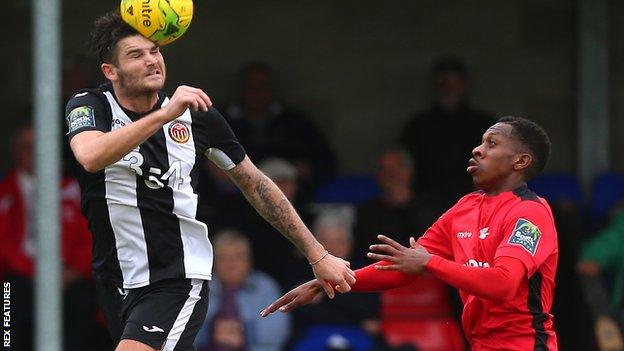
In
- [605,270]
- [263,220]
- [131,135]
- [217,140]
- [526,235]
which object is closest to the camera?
[131,135]

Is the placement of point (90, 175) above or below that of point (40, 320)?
above

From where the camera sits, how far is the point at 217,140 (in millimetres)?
5609

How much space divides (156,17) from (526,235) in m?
1.58

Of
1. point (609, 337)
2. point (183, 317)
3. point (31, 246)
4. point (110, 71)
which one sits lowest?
point (609, 337)

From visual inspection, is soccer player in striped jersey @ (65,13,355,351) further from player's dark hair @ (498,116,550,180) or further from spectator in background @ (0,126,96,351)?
spectator in background @ (0,126,96,351)

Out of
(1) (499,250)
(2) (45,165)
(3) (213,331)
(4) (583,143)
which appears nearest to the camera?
(1) (499,250)

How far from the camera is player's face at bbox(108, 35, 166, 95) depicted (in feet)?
17.7

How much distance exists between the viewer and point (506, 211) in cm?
538

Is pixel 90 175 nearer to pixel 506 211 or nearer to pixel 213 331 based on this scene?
pixel 506 211

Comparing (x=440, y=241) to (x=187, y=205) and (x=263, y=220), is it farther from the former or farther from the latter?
(x=263, y=220)

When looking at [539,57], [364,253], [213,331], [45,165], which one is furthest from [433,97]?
[45,165]

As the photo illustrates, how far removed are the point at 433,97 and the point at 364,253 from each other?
1.86m

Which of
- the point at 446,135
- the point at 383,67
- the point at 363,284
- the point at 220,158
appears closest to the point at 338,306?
the point at 446,135

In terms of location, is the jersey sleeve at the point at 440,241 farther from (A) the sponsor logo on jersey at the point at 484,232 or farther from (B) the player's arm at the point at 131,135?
(B) the player's arm at the point at 131,135
